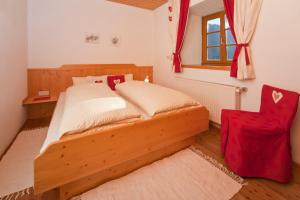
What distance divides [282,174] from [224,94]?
46.6 inches

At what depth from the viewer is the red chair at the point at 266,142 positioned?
4.84ft

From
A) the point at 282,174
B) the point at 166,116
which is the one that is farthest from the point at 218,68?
the point at 282,174

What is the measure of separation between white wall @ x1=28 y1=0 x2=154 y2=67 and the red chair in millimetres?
2741

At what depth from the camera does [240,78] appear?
2117 mm

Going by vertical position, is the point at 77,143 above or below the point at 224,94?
below

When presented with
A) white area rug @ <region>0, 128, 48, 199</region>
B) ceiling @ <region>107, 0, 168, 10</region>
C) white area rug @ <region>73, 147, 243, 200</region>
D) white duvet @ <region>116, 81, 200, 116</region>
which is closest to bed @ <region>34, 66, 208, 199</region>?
white duvet @ <region>116, 81, 200, 116</region>

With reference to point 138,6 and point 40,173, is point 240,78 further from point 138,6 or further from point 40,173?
point 138,6

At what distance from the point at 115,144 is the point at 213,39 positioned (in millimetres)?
2629

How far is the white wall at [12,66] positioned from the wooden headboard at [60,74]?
20cm

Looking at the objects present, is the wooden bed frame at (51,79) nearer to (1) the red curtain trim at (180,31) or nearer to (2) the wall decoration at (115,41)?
(2) the wall decoration at (115,41)

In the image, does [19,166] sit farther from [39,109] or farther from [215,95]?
[215,95]

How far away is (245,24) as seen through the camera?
2039 millimetres

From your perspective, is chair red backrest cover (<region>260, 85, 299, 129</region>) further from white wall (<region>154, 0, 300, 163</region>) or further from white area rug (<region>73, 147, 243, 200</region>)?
white area rug (<region>73, 147, 243, 200</region>)

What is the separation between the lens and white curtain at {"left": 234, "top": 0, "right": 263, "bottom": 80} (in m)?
1.96
